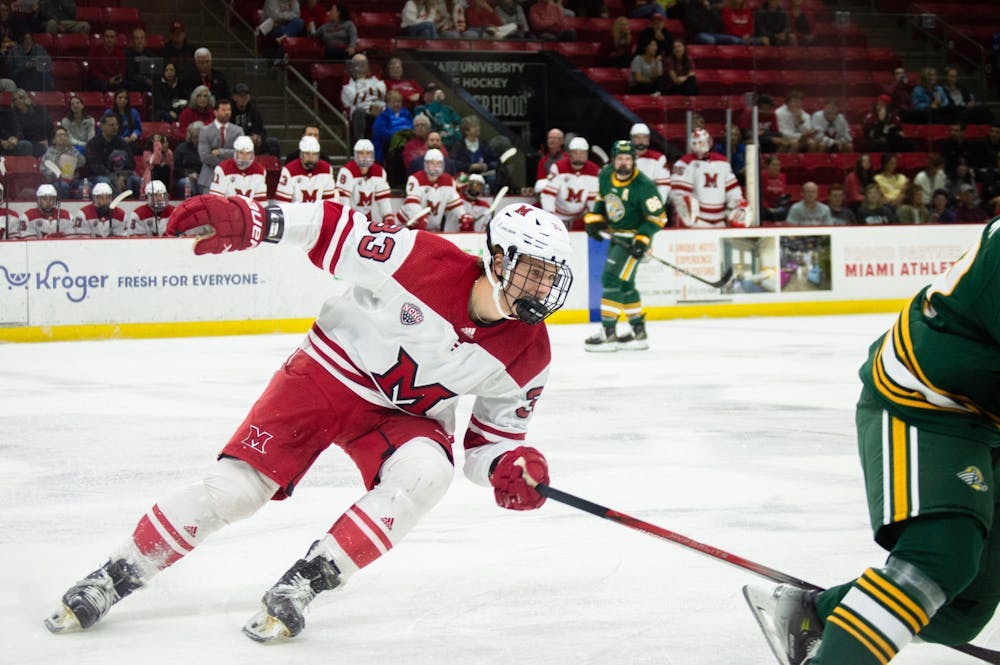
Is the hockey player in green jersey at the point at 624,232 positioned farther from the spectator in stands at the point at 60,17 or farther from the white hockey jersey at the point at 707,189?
the spectator in stands at the point at 60,17

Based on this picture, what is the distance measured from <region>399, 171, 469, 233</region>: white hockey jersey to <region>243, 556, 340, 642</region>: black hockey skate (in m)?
8.87

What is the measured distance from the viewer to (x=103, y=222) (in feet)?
33.7

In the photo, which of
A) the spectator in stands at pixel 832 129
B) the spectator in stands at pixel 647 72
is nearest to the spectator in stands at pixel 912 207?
the spectator in stands at pixel 832 129

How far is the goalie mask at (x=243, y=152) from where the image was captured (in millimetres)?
10789

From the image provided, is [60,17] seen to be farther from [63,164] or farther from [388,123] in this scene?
[388,123]

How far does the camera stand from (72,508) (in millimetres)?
3949

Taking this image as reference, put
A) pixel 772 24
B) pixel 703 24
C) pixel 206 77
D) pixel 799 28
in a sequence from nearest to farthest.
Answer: pixel 206 77
pixel 799 28
pixel 772 24
pixel 703 24

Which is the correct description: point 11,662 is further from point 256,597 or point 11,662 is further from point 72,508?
point 72,508

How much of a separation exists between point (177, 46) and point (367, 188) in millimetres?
2125

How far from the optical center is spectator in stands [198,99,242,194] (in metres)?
11.0

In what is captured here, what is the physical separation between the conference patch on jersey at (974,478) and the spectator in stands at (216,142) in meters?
9.42

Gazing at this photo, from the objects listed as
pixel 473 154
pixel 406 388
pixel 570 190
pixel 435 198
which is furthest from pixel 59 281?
pixel 406 388

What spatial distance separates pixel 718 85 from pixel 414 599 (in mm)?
11424

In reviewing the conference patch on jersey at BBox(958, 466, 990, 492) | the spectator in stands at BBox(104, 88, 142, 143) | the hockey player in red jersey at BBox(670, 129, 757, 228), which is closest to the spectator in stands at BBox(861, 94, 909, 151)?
the hockey player in red jersey at BBox(670, 129, 757, 228)
